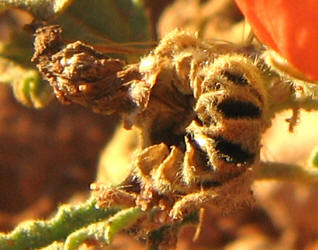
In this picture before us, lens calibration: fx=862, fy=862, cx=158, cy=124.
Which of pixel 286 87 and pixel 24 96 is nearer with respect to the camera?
pixel 286 87

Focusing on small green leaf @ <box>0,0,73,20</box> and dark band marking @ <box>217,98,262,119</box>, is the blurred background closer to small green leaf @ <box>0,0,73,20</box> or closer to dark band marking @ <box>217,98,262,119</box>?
small green leaf @ <box>0,0,73,20</box>

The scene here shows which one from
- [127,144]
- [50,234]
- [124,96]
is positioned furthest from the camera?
[127,144]

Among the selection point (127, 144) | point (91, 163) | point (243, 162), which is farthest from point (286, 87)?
point (91, 163)

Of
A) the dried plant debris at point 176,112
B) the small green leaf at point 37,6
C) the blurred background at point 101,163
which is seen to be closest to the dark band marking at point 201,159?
the dried plant debris at point 176,112

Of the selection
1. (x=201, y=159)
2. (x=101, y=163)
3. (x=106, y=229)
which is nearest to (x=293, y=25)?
(x=201, y=159)

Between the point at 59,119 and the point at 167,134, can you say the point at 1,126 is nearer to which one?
the point at 59,119

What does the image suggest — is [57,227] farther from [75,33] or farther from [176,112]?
[75,33]

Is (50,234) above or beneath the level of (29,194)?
beneath
